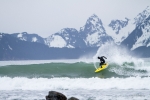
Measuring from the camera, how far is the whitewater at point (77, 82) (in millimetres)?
20578

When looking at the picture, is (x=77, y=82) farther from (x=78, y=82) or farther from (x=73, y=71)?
(x=73, y=71)

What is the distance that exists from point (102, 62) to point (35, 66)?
1034 centimetres

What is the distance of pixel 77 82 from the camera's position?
2722cm

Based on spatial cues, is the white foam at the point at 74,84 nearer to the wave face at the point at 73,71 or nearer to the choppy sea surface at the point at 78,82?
the choppy sea surface at the point at 78,82

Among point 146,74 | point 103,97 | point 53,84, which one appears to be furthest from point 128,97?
point 146,74

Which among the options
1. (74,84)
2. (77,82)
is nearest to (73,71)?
(77,82)

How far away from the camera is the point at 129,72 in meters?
33.2

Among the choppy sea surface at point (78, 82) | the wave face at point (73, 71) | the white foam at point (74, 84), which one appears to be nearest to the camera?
the choppy sea surface at point (78, 82)

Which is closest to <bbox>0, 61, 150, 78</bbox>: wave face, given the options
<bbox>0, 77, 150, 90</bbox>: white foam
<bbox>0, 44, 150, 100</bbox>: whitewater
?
<bbox>0, 44, 150, 100</bbox>: whitewater

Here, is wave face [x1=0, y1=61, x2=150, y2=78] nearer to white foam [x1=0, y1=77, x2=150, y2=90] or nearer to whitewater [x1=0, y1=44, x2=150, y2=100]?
whitewater [x1=0, y1=44, x2=150, y2=100]

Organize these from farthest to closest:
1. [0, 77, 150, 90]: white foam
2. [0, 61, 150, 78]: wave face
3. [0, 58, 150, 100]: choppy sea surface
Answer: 1. [0, 61, 150, 78]: wave face
2. [0, 77, 150, 90]: white foam
3. [0, 58, 150, 100]: choppy sea surface

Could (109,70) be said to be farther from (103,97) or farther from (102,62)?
(103,97)

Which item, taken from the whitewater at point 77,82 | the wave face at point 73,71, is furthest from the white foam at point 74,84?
the wave face at point 73,71

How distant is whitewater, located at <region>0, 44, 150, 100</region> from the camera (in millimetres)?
20578
